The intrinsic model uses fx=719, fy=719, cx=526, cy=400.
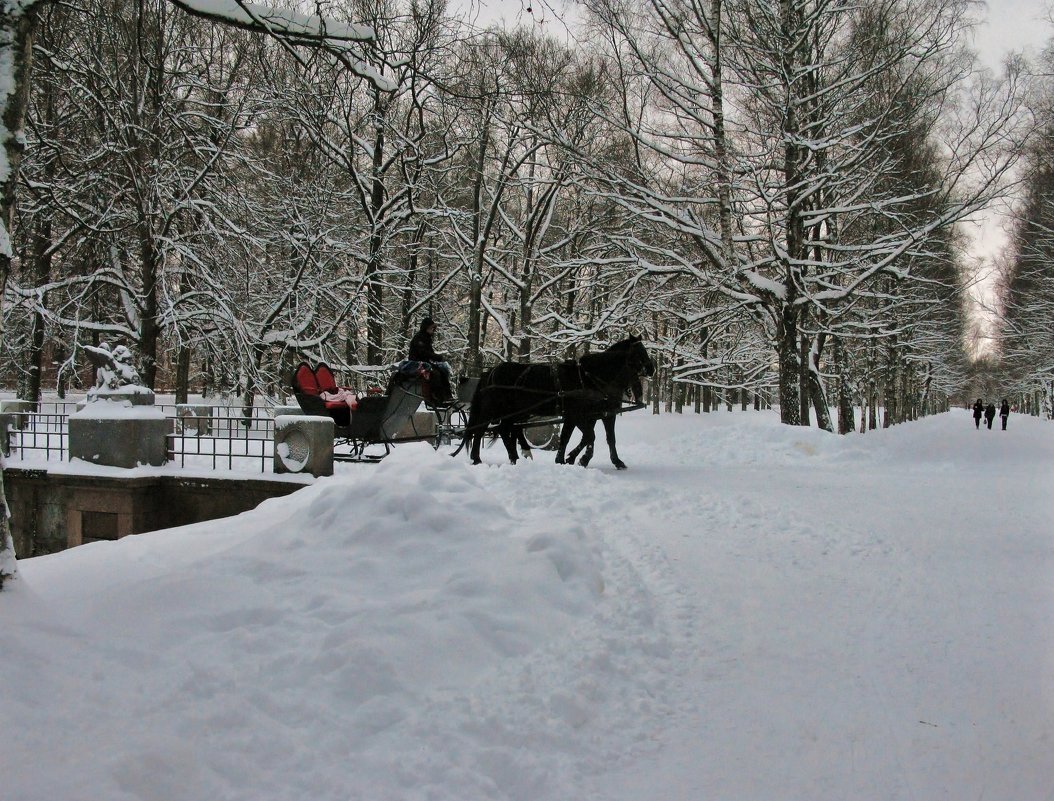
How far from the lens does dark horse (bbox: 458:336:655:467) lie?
37.2 feet

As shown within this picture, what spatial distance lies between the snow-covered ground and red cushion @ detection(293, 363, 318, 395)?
15.5 feet

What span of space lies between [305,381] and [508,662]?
27.7 feet

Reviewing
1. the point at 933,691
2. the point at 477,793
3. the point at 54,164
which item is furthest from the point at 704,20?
the point at 477,793

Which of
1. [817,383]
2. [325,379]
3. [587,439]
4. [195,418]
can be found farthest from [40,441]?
[817,383]

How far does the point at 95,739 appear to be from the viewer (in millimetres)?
2676

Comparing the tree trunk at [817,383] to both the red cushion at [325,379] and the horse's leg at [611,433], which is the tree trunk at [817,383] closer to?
the horse's leg at [611,433]

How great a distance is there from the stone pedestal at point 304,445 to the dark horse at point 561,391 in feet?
7.28

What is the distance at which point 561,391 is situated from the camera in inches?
453

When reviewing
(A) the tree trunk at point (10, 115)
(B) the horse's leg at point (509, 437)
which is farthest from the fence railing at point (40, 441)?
(A) the tree trunk at point (10, 115)

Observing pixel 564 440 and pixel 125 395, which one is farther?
pixel 125 395

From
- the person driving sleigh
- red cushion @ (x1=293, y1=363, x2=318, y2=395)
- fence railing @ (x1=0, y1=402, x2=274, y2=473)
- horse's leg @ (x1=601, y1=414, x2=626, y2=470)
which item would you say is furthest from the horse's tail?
fence railing @ (x1=0, y1=402, x2=274, y2=473)

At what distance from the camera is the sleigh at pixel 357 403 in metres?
11.3

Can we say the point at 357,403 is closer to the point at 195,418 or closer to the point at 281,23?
the point at 195,418

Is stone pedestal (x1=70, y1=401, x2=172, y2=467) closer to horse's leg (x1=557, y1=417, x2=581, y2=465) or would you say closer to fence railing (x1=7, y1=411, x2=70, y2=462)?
fence railing (x1=7, y1=411, x2=70, y2=462)
